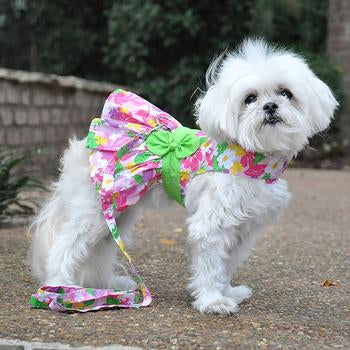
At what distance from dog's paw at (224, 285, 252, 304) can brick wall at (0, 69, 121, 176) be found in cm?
458

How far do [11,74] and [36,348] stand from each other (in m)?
6.48

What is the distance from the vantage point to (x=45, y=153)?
9984mm

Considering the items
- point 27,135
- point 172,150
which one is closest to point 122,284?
point 172,150

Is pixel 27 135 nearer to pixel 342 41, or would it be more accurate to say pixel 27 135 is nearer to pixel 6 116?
pixel 6 116

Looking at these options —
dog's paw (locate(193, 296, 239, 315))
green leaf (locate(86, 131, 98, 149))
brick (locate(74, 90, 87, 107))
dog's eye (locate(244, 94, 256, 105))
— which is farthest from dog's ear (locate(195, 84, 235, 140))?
brick (locate(74, 90, 87, 107))

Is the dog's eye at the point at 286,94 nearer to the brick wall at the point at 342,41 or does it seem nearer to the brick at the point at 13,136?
the brick at the point at 13,136

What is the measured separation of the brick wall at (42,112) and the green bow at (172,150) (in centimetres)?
440

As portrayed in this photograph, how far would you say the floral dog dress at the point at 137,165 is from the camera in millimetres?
3771

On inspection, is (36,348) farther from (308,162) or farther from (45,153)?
(308,162)

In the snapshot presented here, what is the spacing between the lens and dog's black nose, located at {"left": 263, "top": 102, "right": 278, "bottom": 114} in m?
3.62

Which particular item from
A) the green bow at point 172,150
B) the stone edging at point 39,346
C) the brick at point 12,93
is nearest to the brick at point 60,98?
the brick at point 12,93

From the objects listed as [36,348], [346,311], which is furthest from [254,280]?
[36,348]

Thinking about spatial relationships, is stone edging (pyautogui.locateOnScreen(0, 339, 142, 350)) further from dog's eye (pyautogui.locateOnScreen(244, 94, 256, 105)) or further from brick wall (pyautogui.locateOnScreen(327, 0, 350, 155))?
brick wall (pyautogui.locateOnScreen(327, 0, 350, 155))

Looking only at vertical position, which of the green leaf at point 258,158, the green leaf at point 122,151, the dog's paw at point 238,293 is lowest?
the dog's paw at point 238,293
